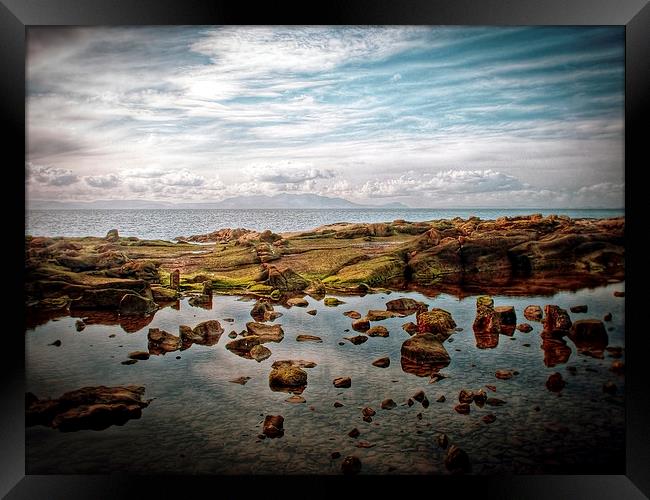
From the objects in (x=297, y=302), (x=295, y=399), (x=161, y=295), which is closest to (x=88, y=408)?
(x=161, y=295)

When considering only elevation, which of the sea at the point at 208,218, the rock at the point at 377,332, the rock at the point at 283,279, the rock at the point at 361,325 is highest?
the sea at the point at 208,218

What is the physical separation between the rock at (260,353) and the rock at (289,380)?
27 centimetres

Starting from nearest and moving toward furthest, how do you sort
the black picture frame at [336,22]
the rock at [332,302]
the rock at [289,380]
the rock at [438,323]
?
the black picture frame at [336,22], the rock at [289,380], the rock at [438,323], the rock at [332,302]

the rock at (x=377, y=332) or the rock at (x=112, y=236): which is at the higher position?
the rock at (x=112, y=236)

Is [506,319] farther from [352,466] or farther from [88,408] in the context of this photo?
[88,408]

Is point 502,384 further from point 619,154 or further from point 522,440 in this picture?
point 619,154

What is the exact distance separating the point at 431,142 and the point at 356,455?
13.6 ft

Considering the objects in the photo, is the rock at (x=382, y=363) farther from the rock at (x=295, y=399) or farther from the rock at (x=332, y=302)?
the rock at (x=295, y=399)

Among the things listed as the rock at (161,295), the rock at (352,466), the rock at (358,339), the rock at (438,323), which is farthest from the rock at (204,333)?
the rock at (438,323)

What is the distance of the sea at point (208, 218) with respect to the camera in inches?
235

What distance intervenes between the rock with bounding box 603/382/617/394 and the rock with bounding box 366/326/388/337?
2.83 m

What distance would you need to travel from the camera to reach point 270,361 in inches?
234

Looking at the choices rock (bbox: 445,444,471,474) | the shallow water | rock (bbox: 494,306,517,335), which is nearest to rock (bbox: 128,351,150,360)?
the shallow water
